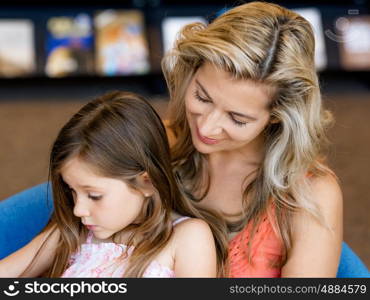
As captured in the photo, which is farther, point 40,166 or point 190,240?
point 40,166

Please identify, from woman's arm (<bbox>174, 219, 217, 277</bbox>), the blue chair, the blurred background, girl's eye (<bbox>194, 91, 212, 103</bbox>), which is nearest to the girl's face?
woman's arm (<bbox>174, 219, 217, 277</bbox>)

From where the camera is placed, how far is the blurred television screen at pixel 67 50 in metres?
3.95

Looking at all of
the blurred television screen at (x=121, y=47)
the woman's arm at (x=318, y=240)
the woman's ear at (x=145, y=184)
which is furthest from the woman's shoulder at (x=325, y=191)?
the blurred television screen at (x=121, y=47)

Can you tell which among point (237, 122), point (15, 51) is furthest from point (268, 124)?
point (15, 51)

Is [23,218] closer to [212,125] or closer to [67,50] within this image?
[212,125]

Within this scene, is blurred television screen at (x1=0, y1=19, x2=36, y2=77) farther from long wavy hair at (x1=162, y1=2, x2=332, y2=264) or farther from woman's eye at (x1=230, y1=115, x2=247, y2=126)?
woman's eye at (x1=230, y1=115, x2=247, y2=126)

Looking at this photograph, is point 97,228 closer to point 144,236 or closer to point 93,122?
point 144,236


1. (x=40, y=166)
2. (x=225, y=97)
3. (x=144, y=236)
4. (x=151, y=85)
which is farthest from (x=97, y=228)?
(x=151, y=85)

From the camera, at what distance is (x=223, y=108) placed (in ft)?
4.77

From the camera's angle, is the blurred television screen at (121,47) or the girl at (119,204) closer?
the girl at (119,204)

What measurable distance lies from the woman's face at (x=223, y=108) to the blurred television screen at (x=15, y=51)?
8.61 feet

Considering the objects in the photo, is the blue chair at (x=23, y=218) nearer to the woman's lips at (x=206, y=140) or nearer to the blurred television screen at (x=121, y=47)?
the woman's lips at (x=206, y=140)

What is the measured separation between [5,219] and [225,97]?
0.73 metres

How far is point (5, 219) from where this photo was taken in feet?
5.89
